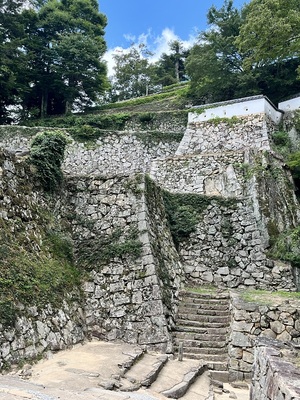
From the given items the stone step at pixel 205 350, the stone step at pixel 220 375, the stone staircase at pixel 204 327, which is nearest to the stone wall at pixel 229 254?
the stone staircase at pixel 204 327

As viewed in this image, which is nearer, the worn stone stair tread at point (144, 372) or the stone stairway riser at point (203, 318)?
the worn stone stair tread at point (144, 372)

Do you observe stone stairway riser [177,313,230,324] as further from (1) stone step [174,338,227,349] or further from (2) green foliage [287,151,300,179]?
(2) green foliage [287,151,300,179]

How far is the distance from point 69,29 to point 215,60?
1102 cm

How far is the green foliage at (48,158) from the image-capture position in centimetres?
781

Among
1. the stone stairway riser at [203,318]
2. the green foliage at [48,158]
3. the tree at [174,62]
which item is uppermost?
the tree at [174,62]

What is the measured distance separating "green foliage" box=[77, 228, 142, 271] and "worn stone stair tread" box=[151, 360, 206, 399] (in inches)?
91.8

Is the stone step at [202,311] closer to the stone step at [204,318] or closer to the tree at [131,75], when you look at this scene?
the stone step at [204,318]

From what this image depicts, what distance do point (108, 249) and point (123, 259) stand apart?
0.41m

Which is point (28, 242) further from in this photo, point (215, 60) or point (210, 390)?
point (215, 60)

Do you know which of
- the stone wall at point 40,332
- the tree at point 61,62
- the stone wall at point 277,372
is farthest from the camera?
the tree at point 61,62

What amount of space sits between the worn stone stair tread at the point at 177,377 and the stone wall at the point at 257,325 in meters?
0.82

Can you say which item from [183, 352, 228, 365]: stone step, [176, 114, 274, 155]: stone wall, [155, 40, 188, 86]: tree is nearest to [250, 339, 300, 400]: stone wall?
[183, 352, 228, 365]: stone step

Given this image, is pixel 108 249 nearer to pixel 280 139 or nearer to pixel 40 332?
pixel 40 332

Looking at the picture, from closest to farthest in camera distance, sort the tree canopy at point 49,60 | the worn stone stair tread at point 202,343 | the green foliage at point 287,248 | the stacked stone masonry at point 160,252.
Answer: the stacked stone masonry at point 160,252 < the worn stone stair tread at point 202,343 < the green foliage at point 287,248 < the tree canopy at point 49,60
